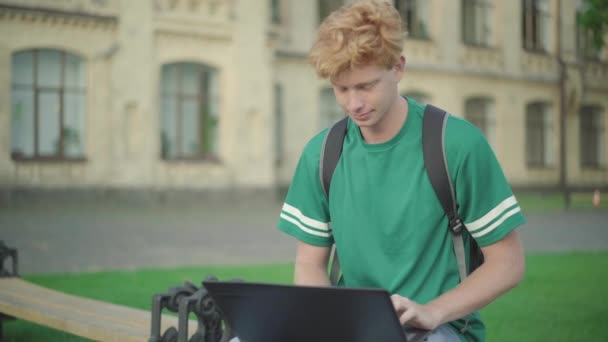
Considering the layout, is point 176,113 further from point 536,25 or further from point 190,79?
point 536,25

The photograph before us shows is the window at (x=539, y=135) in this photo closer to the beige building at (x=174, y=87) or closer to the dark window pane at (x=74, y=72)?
the beige building at (x=174, y=87)

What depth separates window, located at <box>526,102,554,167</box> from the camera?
35375 millimetres

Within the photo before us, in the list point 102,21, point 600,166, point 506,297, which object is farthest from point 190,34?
point 600,166

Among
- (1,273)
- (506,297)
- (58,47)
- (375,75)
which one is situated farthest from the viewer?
(58,47)

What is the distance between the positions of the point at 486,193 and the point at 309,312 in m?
0.68

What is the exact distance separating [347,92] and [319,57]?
143 mm

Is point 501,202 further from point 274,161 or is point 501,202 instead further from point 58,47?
point 274,161

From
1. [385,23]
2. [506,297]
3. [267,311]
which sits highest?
[385,23]

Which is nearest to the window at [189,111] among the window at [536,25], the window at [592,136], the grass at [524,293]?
the grass at [524,293]

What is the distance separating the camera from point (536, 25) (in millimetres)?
36250

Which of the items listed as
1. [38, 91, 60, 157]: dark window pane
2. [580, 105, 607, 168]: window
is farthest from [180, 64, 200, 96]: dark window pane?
[580, 105, 607, 168]: window

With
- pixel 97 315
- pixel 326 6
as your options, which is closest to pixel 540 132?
pixel 326 6

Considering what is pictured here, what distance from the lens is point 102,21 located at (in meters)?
22.6

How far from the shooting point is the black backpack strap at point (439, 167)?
2.60m
